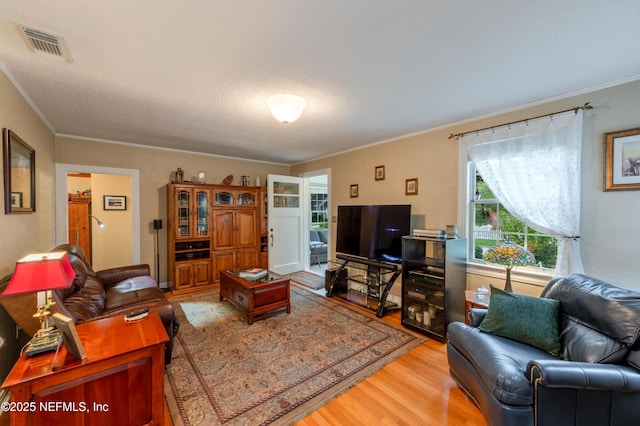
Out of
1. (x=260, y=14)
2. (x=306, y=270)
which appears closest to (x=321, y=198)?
(x=306, y=270)

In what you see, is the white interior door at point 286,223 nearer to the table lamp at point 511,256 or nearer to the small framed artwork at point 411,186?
the small framed artwork at point 411,186

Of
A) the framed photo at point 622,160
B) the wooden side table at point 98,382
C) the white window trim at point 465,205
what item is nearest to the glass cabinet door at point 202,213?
the wooden side table at point 98,382

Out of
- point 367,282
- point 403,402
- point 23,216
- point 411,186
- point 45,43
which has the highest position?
point 45,43

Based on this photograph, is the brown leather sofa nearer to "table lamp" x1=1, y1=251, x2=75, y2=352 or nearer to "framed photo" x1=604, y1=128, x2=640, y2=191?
"table lamp" x1=1, y1=251, x2=75, y2=352

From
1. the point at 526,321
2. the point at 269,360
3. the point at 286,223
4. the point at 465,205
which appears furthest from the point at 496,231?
the point at 286,223

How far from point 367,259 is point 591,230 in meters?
2.39

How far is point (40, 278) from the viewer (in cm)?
135

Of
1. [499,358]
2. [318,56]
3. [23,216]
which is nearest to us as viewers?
[499,358]

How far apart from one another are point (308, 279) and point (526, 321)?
360cm

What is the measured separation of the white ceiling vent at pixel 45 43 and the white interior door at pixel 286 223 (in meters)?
3.37

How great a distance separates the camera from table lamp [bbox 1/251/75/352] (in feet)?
4.27

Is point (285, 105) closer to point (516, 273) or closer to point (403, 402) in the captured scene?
point (403, 402)

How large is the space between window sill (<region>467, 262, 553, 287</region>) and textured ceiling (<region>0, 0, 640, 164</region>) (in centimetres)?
172

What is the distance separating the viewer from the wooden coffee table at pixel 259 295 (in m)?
3.14
